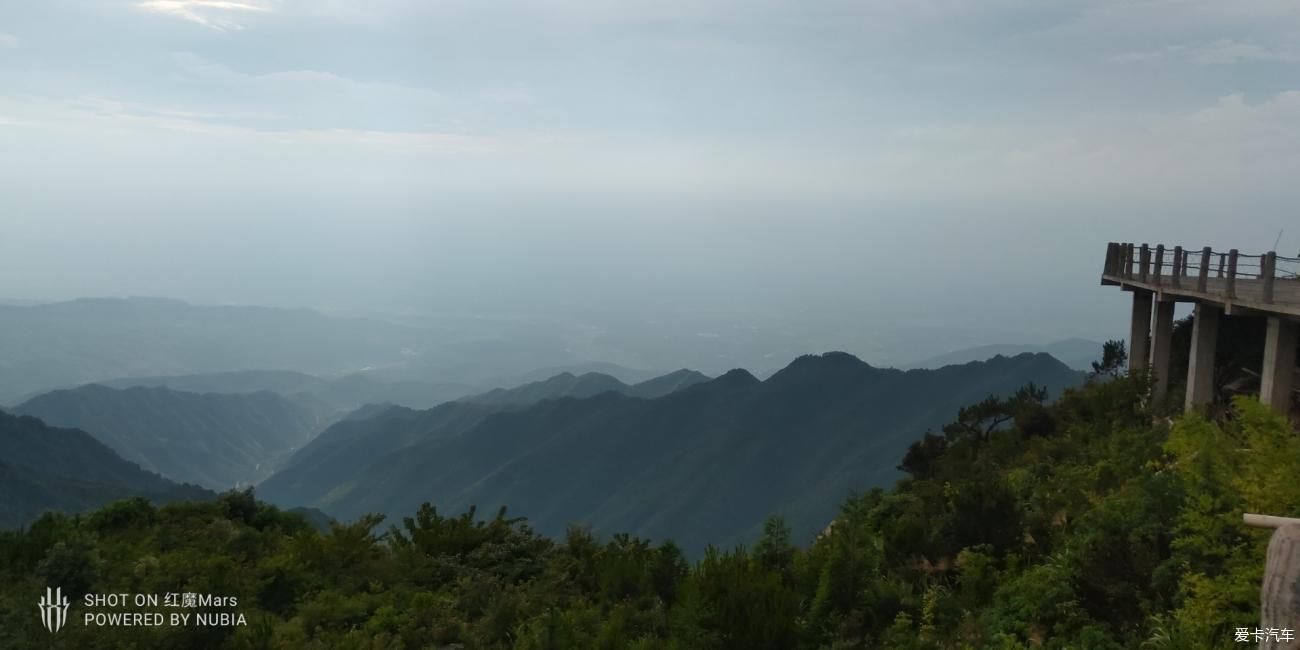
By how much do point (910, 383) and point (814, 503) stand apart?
33.1m

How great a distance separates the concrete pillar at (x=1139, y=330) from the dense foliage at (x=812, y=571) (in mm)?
7445

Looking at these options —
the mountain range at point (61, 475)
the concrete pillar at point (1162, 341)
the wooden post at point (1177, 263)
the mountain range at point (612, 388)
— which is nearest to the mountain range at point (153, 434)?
the mountain range at point (612, 388)

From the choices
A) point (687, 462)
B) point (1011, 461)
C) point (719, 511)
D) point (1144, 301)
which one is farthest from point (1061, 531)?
point (687, 462)

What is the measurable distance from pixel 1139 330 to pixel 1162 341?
3.01 meters

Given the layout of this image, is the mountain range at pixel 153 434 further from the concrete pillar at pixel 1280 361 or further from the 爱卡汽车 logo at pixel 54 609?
the concrete pillar at pixel 1280 361

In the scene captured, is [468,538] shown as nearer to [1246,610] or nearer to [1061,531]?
[1061,531]

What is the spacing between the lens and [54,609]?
11.5m

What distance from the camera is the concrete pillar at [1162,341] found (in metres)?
20.9

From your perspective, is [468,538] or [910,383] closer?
[468,538]

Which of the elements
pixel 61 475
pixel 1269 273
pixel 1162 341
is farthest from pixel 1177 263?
pixel 61 475

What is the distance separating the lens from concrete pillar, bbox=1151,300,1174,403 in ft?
68.6

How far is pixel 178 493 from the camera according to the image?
93.3 metres

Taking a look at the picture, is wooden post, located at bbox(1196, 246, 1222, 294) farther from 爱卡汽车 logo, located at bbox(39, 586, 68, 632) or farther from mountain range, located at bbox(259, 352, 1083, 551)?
mountain range, located at bbox(259, 352, 1083, 551)

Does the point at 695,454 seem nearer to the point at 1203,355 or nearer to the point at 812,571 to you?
the point at 1203,355
